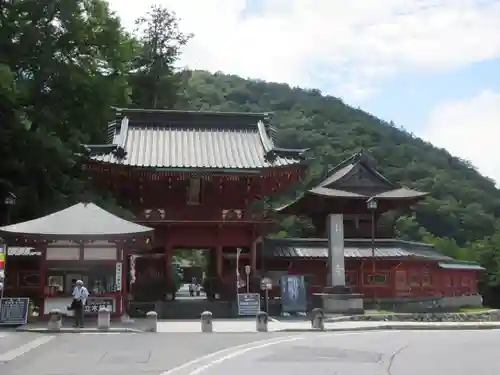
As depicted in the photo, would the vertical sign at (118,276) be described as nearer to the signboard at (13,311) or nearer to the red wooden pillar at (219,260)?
the signboard at (13,311)

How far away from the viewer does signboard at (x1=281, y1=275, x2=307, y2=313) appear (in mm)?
32172

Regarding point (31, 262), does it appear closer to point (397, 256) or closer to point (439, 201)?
point (397, 256)

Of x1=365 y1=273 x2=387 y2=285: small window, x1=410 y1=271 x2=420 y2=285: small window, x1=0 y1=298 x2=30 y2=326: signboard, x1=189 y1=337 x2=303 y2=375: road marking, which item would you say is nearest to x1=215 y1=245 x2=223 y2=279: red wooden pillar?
x1=365 y1=273 x2=387 y2=285: small window

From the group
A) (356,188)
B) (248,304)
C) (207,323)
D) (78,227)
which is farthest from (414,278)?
(78,227)

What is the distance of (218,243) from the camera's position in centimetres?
3388

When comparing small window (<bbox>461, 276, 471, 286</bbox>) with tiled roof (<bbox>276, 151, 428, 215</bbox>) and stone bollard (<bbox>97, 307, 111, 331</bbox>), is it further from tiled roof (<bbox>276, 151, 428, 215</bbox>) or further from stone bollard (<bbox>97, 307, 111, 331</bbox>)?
stone bollard (<bbox>97, 307, 111, 331</bbox>)

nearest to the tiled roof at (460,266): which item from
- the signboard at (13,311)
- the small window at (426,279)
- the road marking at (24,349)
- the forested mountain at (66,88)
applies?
the small window at (426,279)

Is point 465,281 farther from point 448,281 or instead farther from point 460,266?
point 448,281

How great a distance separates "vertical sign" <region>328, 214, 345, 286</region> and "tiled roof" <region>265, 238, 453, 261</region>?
2.33 m

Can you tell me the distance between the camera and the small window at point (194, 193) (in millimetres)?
34125

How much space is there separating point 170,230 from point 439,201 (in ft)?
211

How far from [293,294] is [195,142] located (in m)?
10.2

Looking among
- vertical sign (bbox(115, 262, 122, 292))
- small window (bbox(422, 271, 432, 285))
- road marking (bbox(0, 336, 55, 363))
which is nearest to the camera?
road marking (bbox(0, 336, 55, 363))

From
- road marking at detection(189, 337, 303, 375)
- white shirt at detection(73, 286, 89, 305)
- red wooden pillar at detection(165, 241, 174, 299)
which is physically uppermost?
red wooden pillar at detection(165, 241, 174, 299)
